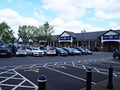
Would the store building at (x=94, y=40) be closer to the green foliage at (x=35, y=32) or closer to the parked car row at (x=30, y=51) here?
the green foliage at (x=35, y=32)

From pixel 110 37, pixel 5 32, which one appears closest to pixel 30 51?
pixel 110 37

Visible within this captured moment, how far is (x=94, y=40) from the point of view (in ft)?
179

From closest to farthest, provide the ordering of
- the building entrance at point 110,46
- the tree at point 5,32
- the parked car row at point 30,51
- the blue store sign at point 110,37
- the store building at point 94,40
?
the parked car row at point 30,51 < the blue store sign at point 110,37 < the store building at point 94,40 < the building entrance at point 110,46 < the tree at point 5,32

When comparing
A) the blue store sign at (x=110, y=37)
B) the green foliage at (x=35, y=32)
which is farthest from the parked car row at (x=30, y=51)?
the green foliage at (x=35, y=32)

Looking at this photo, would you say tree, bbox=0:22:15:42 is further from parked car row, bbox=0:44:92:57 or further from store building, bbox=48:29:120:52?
parked car row, bbox=0:44:92:57

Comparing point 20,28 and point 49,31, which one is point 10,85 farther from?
point 20,28

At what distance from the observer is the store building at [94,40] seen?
49.8m

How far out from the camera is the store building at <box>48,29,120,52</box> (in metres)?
49.8

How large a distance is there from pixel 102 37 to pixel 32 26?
32.2m

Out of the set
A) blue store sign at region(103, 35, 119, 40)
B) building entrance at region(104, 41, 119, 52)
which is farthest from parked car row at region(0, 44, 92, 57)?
building entrance at region(104, 41, 119, 52)

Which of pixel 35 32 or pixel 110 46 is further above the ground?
pixel 35 32

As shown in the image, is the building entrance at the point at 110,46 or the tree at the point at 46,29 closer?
the building entrance at the point at 110,46

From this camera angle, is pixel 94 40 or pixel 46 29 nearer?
pixel 94 40

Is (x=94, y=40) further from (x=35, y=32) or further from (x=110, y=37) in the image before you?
(x=35, y=32)
